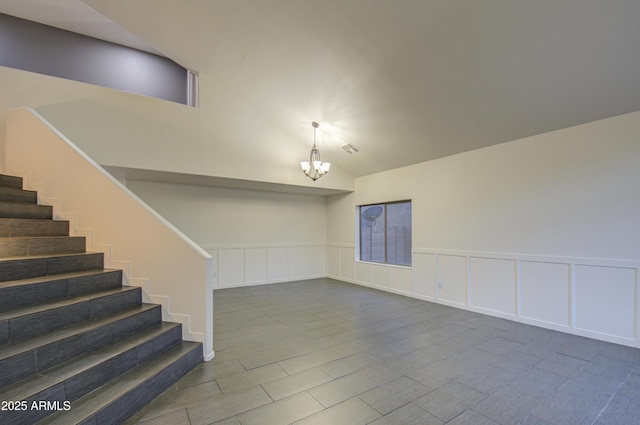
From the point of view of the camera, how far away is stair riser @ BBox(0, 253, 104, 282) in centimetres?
237

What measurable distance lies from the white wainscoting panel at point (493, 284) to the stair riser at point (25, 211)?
19.3 feet

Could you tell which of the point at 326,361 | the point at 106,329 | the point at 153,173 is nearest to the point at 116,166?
the point at 153,173

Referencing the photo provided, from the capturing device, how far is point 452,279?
4918 millimetres

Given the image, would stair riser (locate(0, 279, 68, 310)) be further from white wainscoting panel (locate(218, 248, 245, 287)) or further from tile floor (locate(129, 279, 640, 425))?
white wainscoting panel (locate(218, 248, 245, 287))

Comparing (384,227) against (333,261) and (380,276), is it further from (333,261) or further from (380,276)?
(333,261)

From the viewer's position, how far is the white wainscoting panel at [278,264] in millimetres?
7043

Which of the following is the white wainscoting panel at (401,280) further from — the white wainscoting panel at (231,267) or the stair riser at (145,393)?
the stair riser at (145,393)

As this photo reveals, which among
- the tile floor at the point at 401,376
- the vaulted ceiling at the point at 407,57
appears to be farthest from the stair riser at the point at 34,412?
the vaulted ceiling at the point at 407,57

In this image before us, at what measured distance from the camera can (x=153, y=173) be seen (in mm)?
4980

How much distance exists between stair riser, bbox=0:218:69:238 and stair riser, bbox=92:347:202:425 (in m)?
2.15

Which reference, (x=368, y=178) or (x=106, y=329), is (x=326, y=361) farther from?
(x=368, y=178)

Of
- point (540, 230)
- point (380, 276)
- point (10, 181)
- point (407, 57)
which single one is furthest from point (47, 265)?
point (540, 230)

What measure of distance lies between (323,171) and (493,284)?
331cm

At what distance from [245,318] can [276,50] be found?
12.5 ft
